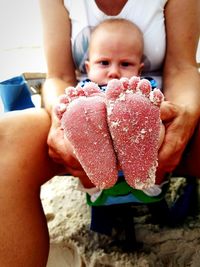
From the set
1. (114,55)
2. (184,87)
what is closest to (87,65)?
(114,55)

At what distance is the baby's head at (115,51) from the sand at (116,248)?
376 millimetres

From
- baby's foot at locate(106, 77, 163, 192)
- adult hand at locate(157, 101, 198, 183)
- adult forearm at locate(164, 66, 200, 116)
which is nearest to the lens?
baby's foot at locate(106, 77, 163, 192)

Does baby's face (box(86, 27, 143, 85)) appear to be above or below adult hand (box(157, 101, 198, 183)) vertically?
above

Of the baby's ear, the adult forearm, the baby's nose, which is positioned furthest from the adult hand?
the baby's ear

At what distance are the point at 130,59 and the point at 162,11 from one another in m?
0.17

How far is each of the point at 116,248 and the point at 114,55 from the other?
0.47 meters

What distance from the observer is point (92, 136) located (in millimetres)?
509

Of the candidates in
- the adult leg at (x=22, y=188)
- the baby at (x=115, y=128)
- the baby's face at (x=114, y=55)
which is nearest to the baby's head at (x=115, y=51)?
the baby's face at (x=114, y=55)

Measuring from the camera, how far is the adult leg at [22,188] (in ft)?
1.89

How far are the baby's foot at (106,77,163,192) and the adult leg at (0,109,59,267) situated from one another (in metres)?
0.20

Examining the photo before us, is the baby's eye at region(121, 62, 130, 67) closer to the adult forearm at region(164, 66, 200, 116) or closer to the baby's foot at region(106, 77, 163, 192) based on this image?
the adult forearm at region(164, 66, 200, 116)

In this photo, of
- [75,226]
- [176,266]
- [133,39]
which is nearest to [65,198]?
[75,226]

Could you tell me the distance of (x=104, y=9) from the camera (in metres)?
0.95

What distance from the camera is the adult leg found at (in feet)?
1.89
